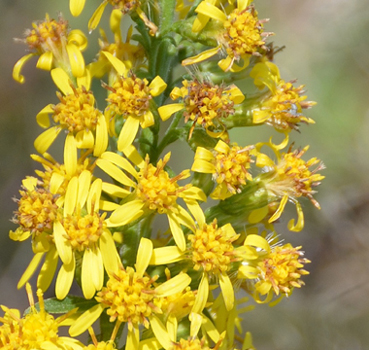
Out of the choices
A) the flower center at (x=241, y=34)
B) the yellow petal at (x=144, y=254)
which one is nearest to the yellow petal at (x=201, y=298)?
the yellow petal at (x=144, y=254)

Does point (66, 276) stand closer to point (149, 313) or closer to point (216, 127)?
point (149, 313)

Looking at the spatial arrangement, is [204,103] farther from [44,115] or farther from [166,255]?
[44,115]

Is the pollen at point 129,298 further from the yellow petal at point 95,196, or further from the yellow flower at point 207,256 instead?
the yellow petal at point 95,196

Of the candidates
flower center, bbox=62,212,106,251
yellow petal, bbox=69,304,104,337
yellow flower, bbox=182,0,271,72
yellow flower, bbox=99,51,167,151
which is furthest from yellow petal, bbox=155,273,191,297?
yellow flower, bbox=182,0,271,72

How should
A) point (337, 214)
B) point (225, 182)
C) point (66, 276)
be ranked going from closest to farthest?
point (66, 276) → point (225, 182) → point (337, 214)

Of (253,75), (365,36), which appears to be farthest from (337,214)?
(253,75)

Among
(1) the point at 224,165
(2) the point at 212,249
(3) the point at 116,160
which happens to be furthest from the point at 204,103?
(2) the point at 212,249
